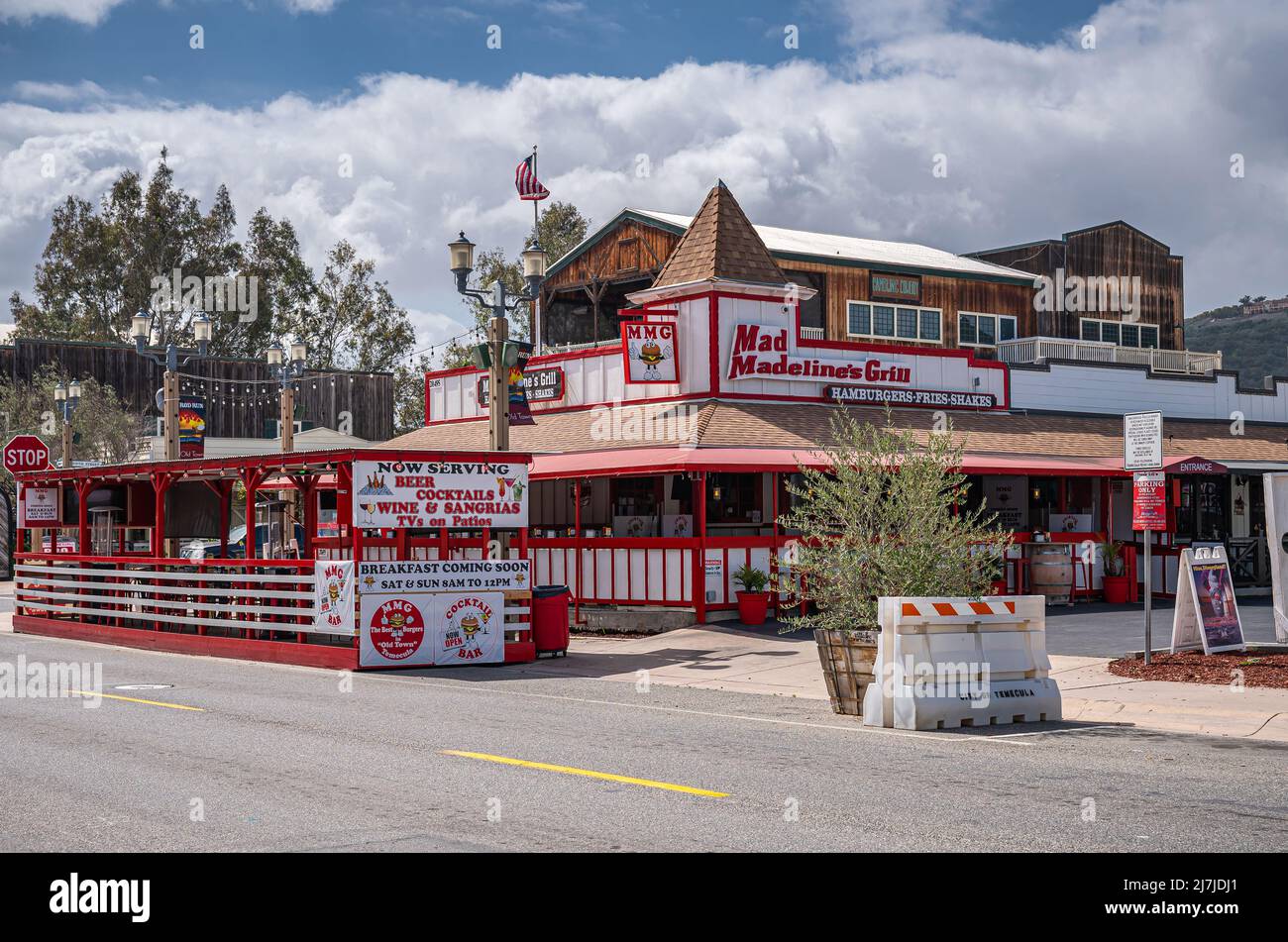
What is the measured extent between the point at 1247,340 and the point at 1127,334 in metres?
98.0

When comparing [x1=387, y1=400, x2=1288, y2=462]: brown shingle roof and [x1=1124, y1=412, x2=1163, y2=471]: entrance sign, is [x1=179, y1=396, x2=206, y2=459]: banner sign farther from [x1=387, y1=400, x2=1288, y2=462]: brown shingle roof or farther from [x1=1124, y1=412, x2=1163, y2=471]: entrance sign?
[x1=1124, y1=412, x2=1163, y2=471]: entrance sign

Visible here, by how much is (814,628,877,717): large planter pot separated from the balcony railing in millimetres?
Result: 23051

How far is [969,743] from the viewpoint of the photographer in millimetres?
11383

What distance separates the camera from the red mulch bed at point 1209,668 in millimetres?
14852

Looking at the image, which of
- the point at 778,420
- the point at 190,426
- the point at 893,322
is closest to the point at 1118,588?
the point at 778,420

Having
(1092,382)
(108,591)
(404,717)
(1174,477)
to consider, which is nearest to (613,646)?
Answer: (404,717)

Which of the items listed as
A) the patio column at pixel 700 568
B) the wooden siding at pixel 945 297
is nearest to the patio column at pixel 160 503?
the patio column at pixel 700 568

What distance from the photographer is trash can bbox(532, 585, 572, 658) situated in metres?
19.8

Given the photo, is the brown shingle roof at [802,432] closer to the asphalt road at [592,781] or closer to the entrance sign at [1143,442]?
the entrance sign at [1143,442]

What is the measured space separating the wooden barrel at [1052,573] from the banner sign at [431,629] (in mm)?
11618

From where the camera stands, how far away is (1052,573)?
26.0m

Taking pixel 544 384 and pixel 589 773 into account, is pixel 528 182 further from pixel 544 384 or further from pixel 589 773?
pixel 589 773

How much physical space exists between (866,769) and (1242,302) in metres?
153

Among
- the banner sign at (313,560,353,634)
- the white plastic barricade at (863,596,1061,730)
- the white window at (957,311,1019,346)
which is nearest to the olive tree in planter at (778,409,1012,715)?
the white plastic barricade at (863,596,1061,730)
